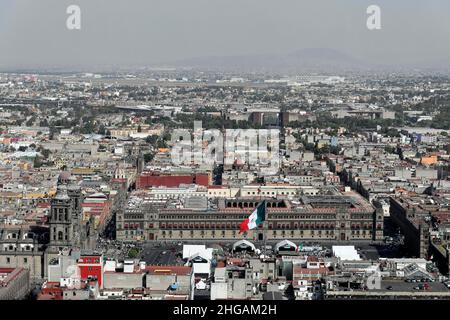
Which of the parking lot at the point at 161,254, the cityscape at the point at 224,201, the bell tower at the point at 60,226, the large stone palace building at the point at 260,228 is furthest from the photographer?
the large stone palace building at the point at 260,228

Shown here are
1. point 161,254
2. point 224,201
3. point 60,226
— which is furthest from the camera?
point 224,201

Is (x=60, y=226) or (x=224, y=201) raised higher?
(x=60, y=226)

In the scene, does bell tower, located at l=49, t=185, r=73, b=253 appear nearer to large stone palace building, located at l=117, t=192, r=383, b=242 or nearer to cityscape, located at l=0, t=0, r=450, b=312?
cityscape, located at l=0, t=0, r=450, b=312

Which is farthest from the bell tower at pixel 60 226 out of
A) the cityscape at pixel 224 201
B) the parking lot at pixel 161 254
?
the parking lot at pixel 161 254

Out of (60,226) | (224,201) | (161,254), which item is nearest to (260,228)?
(224,201)

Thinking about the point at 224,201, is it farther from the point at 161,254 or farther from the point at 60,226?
the point at 60,226

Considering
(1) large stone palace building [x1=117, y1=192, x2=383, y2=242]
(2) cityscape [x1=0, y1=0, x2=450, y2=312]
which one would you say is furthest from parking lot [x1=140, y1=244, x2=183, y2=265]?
Result: (1) large stone palace building [x1=117, y1=192, x2=383, y2=242]

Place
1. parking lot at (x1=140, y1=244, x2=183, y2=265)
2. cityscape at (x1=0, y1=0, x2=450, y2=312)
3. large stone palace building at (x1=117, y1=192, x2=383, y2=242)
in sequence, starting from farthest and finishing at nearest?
large stone palace building at (x1=117, y1=192, x2=383, y2=242) → parking lot at (x1=140, y1=244, x2=183, y2=265) → cityscape at (x1=0, y1=0, x2=450, y2=312)

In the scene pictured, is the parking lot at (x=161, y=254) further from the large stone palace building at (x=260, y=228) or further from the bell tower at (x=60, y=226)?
the bell tower at (x=60, y=226)

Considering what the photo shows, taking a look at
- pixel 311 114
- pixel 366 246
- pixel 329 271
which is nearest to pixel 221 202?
pixel 366 246

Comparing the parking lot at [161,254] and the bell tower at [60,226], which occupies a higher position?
the bell tower at [60,226]
